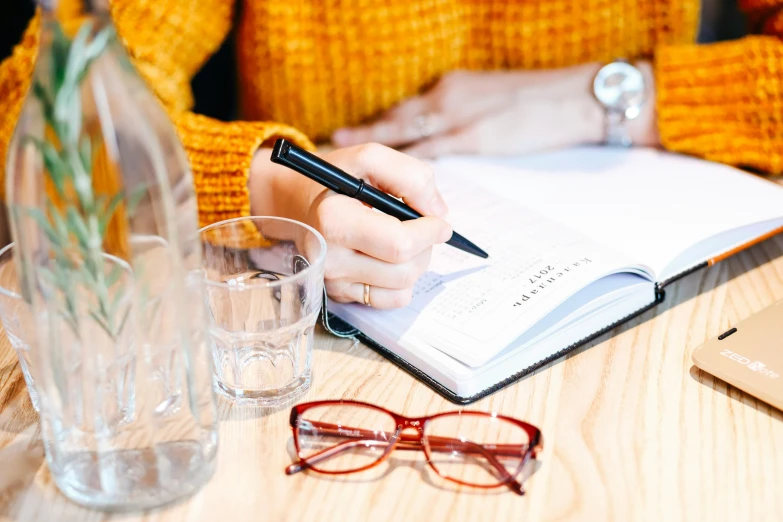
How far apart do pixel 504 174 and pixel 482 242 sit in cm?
20

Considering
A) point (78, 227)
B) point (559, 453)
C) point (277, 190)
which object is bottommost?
point (559, 453)

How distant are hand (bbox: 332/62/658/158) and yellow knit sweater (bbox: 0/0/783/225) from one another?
0.04 metres

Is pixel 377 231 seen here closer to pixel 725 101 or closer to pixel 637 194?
pixel 637 194

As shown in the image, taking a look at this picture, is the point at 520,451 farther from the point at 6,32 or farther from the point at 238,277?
the point at 6,32

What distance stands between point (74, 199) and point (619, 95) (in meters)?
0.79

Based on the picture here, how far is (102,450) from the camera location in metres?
0.49

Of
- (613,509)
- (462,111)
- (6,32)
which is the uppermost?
(6,32)

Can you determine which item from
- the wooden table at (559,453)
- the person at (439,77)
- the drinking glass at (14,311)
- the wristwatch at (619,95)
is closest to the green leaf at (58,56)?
the drinking glass at (14,311)

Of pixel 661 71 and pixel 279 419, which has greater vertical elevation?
pixel 661 71

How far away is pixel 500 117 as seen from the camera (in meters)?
1.03

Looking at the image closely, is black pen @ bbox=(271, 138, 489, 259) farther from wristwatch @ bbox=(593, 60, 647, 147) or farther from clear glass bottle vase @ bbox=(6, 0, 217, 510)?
wristwatch @ bbox=(593, 60, 647, 147)

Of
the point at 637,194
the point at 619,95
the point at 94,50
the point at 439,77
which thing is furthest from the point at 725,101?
the point at 94,50

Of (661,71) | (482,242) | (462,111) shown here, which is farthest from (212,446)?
Result: (661,71)

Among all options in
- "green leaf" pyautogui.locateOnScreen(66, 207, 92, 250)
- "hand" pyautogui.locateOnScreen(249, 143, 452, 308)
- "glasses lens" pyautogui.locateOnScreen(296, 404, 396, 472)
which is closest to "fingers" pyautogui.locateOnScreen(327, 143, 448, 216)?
"hand" pyautogui.locateOnScreen(249, 143, 452, 308)
